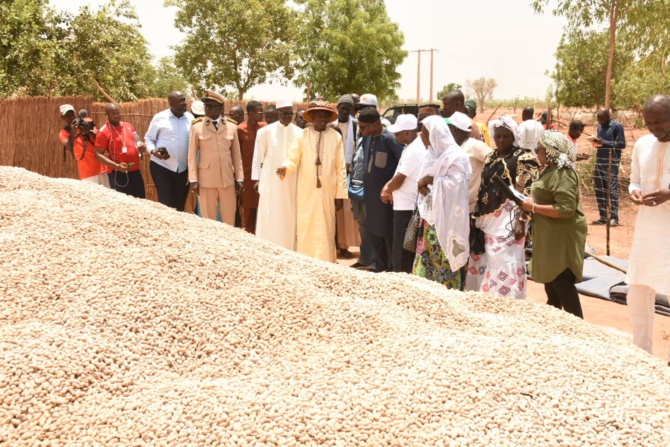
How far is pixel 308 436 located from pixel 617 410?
3.57 feet

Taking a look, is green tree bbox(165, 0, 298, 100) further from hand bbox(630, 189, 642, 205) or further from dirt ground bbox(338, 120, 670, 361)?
hand bbox(630, 189, 642, 205)

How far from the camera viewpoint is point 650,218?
13.0ft

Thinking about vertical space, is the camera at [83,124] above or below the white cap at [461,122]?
below

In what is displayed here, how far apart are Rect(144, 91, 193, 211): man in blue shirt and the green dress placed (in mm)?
4024

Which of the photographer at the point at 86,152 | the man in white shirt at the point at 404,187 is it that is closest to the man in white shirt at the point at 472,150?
the man in white shirt at the point at 404,187

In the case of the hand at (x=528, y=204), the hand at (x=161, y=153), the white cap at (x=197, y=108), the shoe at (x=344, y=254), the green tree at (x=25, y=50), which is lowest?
the shoe at (x=344, y=254)

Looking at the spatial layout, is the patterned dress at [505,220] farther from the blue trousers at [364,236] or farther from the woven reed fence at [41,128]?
the woven reed fence at [41,128]

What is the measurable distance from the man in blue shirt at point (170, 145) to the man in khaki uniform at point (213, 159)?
26 cm

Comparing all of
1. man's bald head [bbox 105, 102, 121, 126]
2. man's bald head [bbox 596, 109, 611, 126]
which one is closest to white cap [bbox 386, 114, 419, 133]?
man's bald head [bbox 105, 102, 121, 126]

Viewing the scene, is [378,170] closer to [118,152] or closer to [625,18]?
[118,152]

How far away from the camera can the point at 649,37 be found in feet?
45.0

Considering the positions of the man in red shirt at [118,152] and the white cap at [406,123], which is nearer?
the white cap at [406,123]

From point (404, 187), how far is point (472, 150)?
2.28 feet

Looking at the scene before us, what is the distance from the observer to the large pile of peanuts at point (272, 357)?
82.8 inches
